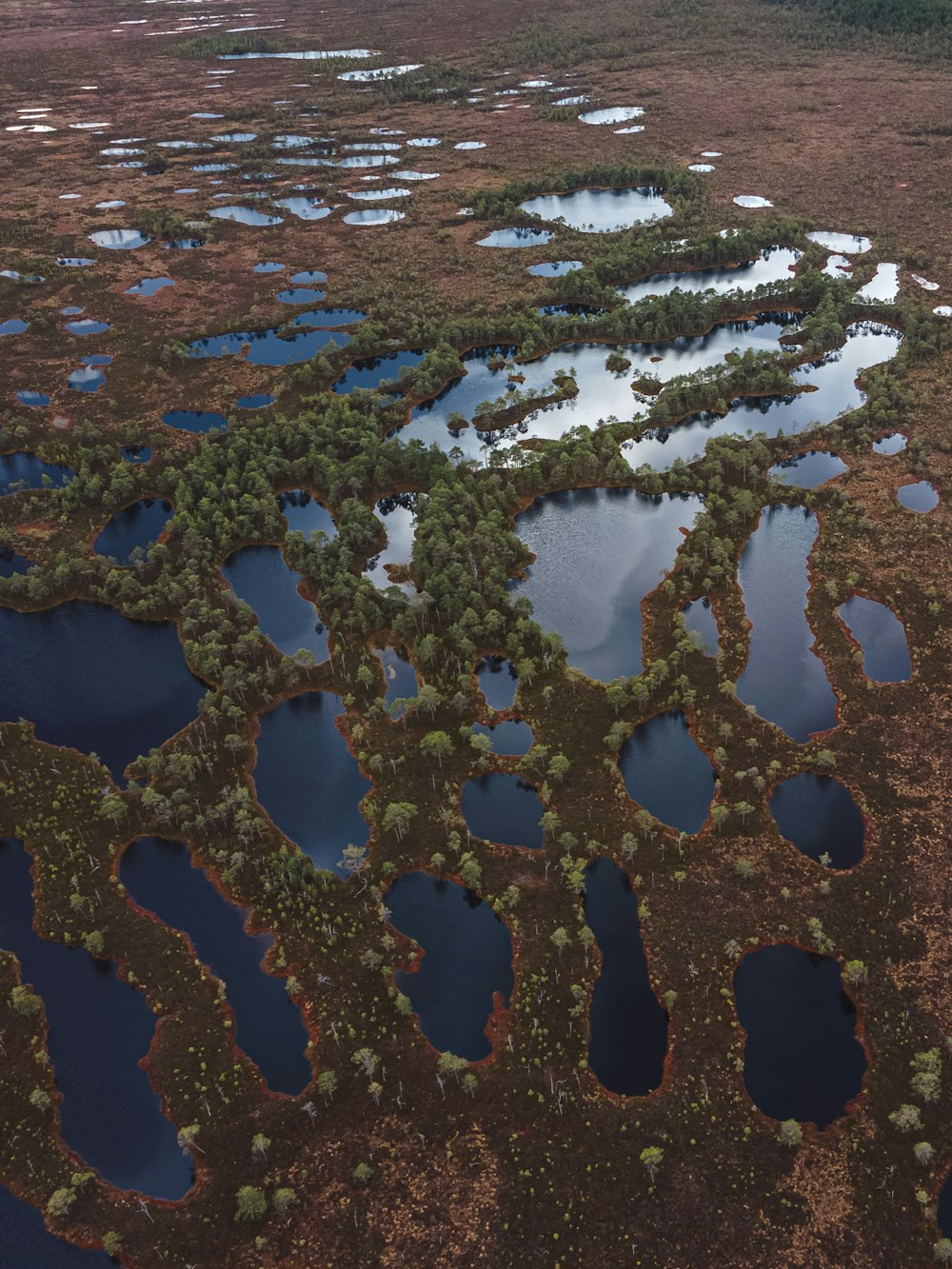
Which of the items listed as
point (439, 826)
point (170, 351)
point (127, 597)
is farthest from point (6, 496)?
point (439, 826)

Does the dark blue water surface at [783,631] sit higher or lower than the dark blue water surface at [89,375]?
lower

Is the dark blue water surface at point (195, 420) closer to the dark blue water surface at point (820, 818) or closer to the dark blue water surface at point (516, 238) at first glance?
the dark blue water surface at point (516, 238)

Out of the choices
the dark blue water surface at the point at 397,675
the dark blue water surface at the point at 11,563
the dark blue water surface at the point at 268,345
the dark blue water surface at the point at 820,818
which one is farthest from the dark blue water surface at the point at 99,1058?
the dark blue water surface at the point at 268,345

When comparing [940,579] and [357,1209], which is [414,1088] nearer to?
[357,1209]

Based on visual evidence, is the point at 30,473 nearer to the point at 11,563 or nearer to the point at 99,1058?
the point at 11,563

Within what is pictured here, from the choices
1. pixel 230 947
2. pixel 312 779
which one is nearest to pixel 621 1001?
pixel 230 947

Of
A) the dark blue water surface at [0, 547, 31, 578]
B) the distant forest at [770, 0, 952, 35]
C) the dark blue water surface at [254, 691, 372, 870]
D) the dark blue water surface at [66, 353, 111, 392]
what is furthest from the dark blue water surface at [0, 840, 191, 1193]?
the distant forest at [770, 0, 952, 35]

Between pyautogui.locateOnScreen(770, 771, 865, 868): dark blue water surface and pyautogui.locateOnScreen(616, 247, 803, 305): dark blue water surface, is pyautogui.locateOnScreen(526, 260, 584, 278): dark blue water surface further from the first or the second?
pyautogui.locateOnScreen(770, 771, 865, 868): dark blue water surface
